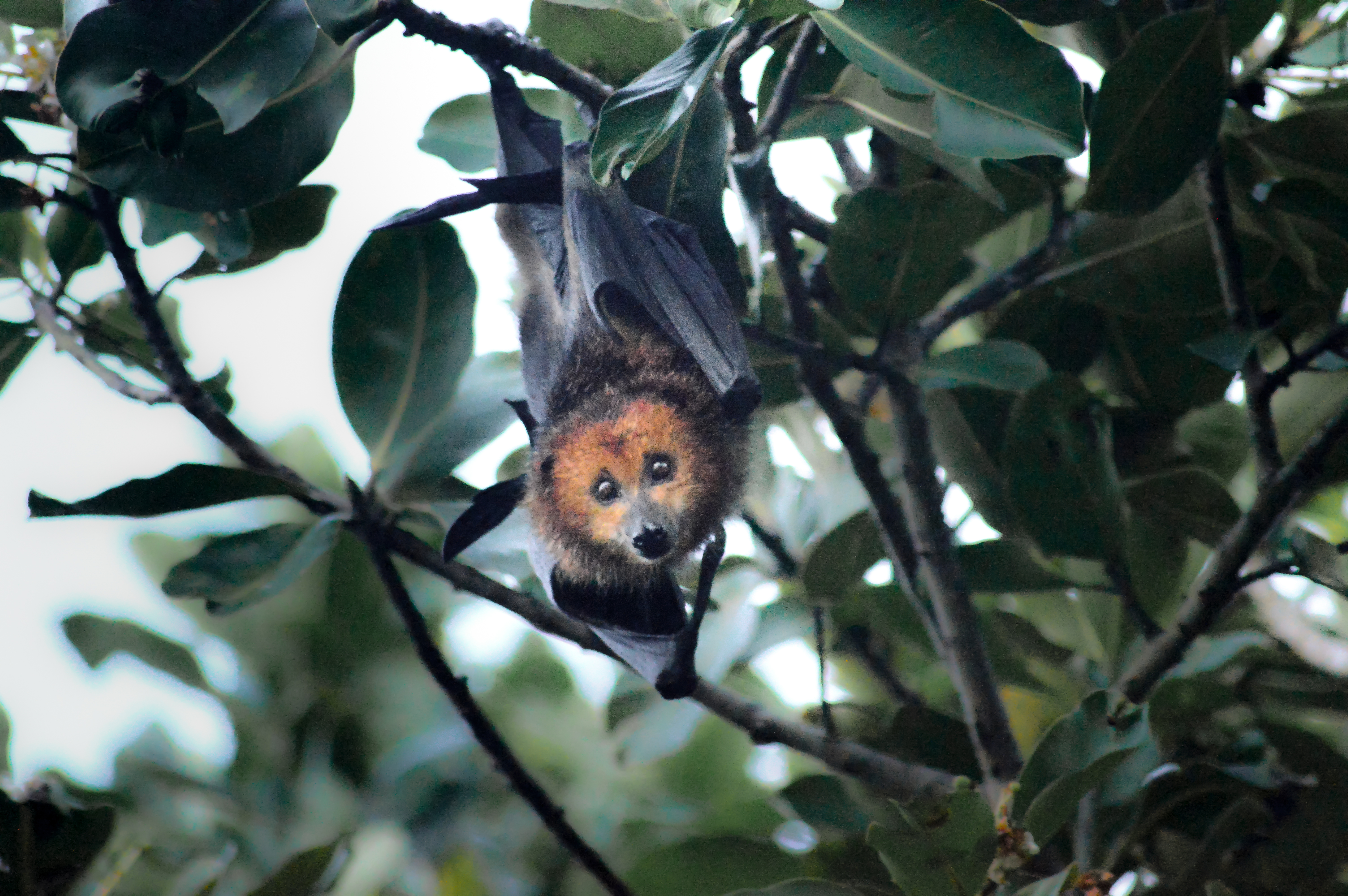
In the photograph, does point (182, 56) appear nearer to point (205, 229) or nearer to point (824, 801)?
point (205, 229)

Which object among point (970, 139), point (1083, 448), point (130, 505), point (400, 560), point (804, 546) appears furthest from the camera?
point (400, 560)

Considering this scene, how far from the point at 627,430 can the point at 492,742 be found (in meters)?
0.67

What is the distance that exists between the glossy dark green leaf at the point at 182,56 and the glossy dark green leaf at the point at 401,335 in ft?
1.52

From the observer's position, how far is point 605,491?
1.75 metres

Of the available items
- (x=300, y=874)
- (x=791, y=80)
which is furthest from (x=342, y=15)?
(x=300, y=874)

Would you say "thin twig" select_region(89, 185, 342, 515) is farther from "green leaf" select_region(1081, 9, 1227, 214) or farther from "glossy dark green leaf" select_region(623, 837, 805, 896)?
"green leaf" select_region(1081, 9, 1227, 214)

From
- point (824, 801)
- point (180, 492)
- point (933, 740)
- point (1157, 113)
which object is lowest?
point (824, 801)

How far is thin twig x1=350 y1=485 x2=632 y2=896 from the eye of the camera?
2006 millimetres

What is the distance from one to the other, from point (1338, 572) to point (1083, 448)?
494 millimetres

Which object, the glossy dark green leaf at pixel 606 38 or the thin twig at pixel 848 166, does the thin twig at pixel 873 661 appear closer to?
the thin twig at pixel 848 166

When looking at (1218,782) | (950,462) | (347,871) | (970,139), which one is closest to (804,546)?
(950,462)

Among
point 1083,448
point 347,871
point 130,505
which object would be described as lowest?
point 347,871

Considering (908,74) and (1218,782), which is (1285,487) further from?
(908,74)

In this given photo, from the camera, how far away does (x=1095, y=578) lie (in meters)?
2.88
